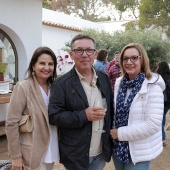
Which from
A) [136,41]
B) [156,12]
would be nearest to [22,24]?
[136,41]

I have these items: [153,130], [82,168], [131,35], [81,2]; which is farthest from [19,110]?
[81,2]

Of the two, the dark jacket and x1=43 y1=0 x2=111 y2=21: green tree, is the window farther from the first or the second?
x1=43 y1=0 x2=111 y2=21: green tree

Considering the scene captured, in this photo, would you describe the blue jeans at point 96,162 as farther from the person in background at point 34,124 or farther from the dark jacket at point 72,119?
the person in background at point 34,124

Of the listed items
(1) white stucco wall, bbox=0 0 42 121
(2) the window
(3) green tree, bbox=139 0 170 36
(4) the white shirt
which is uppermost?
(3) green tree, bbox=139 0 170 36

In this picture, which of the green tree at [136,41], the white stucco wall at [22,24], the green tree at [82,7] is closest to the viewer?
the white stucco wall at [22,24]

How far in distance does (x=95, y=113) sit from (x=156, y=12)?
10.8 meters

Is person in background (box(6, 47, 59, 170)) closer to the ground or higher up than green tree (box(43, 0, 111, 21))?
closer to the ground

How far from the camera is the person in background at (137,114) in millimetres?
1927

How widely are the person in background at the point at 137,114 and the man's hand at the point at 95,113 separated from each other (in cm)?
30

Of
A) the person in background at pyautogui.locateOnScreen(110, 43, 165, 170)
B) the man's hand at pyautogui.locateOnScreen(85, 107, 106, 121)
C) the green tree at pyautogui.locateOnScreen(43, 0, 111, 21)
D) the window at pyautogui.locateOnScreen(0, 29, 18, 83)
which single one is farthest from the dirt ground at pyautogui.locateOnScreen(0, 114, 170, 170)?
the green tree at pyautogui.locateOnScreen(43, 0, 111, 21)

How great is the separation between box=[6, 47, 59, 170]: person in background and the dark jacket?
0.28ft

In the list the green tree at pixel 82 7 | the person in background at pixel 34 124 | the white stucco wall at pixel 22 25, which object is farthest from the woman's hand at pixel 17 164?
the green tree at pixel 82 7

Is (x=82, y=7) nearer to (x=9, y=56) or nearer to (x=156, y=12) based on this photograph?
(x=156, y=12)

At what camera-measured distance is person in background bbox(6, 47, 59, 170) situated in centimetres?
194
